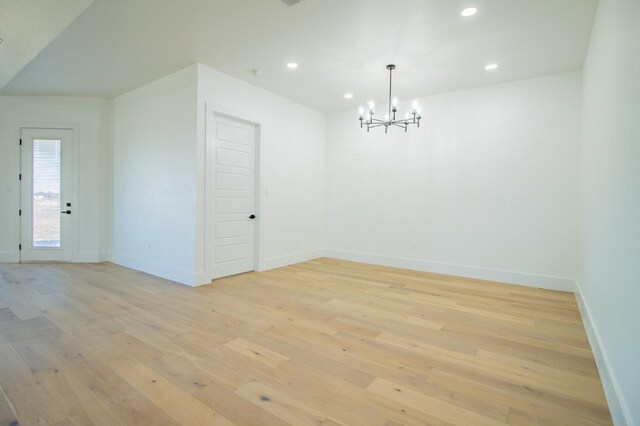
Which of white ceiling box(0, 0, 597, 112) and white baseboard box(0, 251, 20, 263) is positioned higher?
white ceiling box(0, 0, 597, 112)

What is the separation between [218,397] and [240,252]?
3.20 metres

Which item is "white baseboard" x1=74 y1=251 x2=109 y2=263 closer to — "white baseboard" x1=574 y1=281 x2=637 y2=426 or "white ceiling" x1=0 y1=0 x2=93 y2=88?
"white ceiling" x1=0 y1=0 x2=93 y2=88

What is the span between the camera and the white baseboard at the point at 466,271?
4.27 m

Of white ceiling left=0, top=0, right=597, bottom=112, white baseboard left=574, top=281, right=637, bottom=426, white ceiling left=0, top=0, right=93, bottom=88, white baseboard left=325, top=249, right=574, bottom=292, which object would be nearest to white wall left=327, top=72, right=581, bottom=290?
white baseboard left=325, top=249, right=574, bottom=292

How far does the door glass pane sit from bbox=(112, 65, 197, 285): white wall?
3.68ft

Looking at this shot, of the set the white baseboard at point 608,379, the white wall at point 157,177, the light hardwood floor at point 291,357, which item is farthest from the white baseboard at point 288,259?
the white baseboard at point 608,379

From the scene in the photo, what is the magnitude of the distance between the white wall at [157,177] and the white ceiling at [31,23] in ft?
4.51

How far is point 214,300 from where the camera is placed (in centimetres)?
363

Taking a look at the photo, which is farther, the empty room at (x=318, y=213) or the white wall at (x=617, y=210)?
the empty room at (x=318, y=213)

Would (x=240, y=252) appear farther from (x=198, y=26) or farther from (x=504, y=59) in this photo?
(x=504, y=59)

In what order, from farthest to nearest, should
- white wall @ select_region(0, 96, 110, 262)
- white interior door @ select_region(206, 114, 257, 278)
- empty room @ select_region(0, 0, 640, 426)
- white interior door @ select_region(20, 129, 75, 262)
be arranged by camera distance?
white interior door @ select_region(20, 129, 75, 262)
white wall @ select_region(0, 96, 110, 262)
white interior door @ select_region(206, 114, 257, 278)
empty room @ select_region(0, 0, 640, 426)

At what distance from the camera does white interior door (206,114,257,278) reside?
4.41 metres

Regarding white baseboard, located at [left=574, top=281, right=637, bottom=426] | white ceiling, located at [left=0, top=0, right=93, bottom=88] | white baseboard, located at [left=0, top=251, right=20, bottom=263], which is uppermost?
white ceiling, located at [left=0, top=0, right=93, bottom=88]

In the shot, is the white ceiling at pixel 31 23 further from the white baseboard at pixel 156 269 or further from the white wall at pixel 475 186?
the white wall at pixel 475 186
